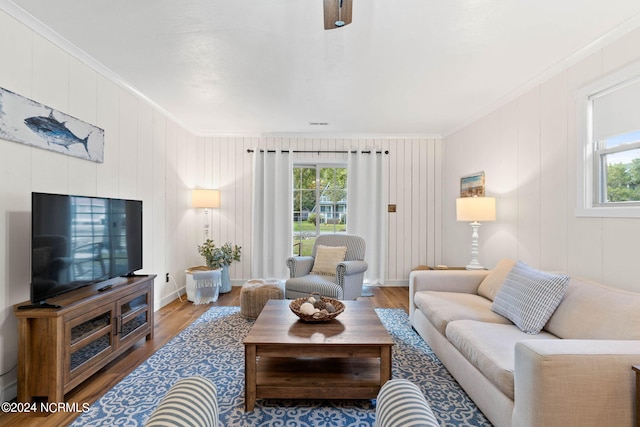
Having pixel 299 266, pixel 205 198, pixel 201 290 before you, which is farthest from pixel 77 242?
pixel 205 198

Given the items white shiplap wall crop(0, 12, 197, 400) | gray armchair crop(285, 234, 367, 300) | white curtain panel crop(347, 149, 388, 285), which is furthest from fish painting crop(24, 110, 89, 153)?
white curtain panel crop(347, 149, 388, 285)

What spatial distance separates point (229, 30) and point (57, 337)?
2273mm

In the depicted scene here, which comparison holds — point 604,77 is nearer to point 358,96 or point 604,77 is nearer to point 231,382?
point 358,96

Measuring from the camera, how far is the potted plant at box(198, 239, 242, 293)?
4.43 metres

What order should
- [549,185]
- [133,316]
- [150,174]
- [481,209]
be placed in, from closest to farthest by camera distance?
[133,316]
[549,185]
[481,209]
[150,174]

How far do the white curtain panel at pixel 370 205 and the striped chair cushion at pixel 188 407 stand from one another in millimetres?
4148

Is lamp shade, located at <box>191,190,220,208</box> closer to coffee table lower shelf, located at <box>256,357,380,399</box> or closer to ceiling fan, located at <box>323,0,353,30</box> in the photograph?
coffee table lower shelf, located at <box>256,357,380,399</box>

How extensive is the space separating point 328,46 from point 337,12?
1.01 m

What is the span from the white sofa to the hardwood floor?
149 centimetres

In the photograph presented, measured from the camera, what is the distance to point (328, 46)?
2.38m

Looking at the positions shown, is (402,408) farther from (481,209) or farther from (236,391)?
(481,209)

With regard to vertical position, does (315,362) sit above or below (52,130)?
below

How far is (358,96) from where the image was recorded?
11.1 feet

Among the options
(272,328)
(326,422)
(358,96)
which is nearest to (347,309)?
(272,328)
